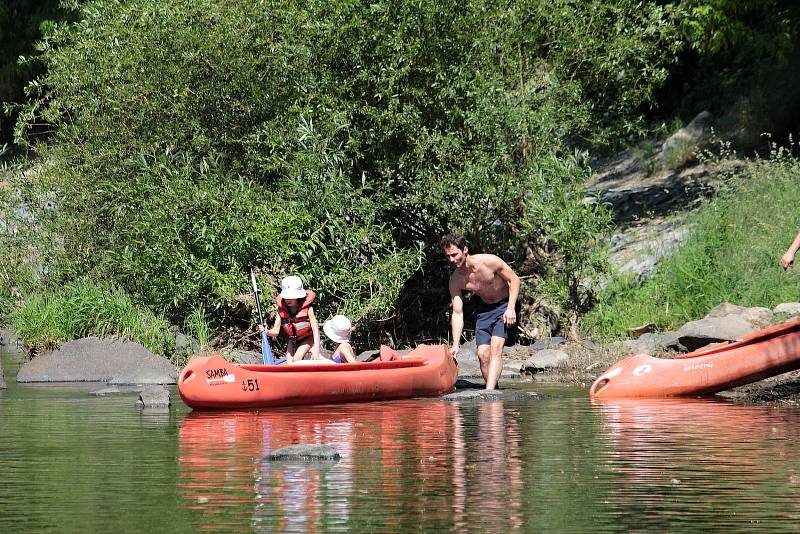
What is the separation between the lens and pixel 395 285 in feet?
57.1

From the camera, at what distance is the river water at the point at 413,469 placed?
6.72 metres

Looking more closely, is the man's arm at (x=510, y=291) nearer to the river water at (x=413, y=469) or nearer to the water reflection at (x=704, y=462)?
the river water at (x=413, y=469)

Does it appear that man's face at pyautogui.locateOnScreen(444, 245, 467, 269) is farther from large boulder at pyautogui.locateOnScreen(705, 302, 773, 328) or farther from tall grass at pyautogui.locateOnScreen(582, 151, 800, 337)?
tall grass at pyautogui.locateOnScreen(582, 151, 800, 337)

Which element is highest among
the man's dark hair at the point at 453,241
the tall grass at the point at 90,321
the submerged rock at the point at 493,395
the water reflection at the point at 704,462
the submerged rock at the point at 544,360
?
the man's dark hair at the point at 453,241

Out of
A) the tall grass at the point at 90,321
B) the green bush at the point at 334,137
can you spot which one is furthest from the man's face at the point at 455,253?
the tall grass at the point at 90,321

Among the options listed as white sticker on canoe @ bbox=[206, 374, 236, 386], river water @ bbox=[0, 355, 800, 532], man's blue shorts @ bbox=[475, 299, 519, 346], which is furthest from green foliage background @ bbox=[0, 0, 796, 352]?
river water @ bbox=[0, 355, 800, 532]

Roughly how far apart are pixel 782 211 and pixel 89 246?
32.6ft

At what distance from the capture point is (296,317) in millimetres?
13867

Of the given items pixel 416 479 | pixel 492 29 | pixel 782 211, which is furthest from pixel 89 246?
pixel 416 479

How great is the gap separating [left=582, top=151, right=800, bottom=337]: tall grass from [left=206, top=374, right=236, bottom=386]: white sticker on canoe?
22.6ft

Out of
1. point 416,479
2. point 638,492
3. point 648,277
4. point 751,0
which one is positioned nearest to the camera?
point 638,492

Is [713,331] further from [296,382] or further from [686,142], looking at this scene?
[686,142]

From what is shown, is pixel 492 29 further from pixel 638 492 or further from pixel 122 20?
pixel 638 492

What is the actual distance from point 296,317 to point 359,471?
18.6 ft
